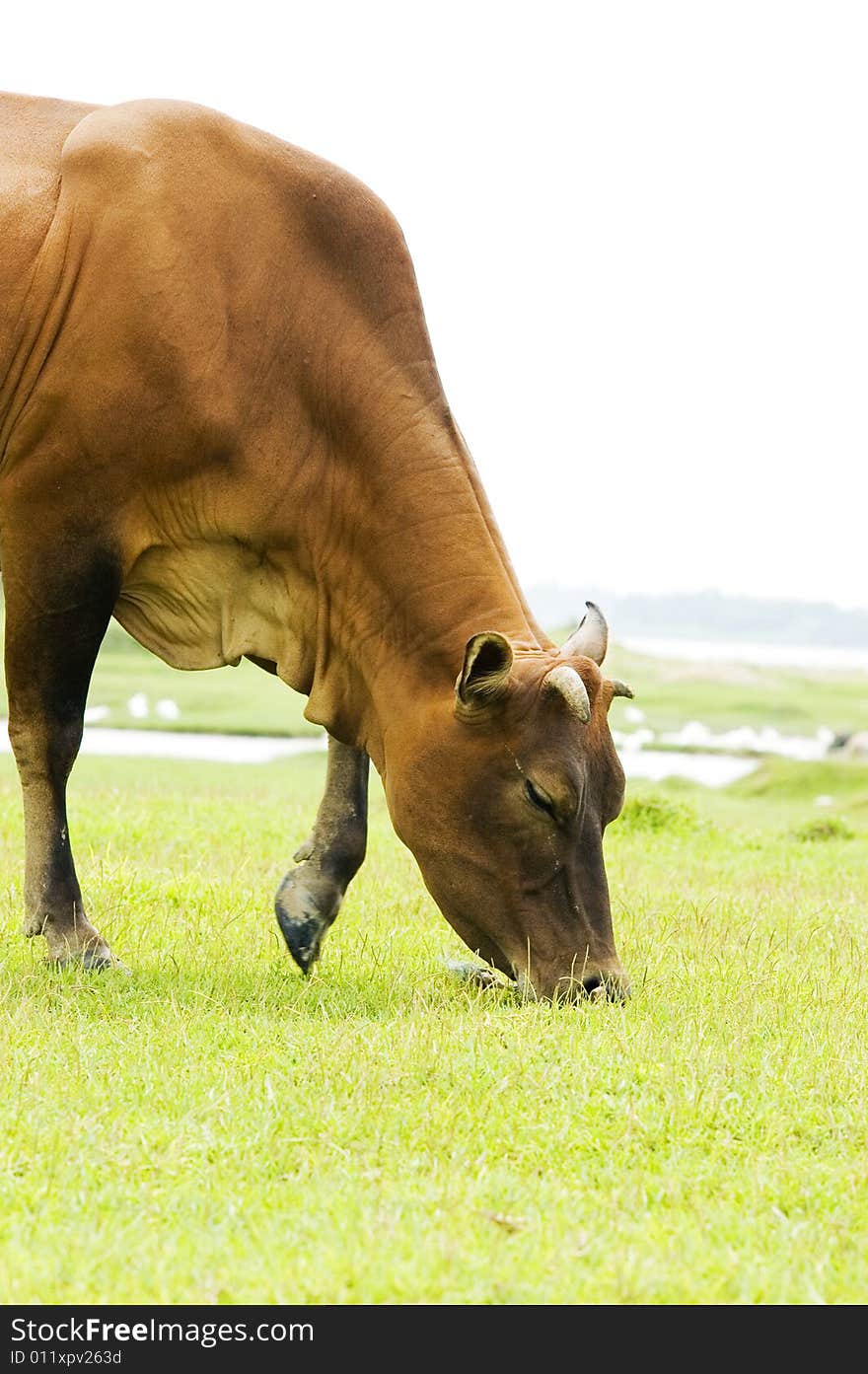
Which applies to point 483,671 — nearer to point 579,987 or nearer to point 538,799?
point 538,799

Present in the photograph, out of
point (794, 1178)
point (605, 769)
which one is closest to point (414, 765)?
point (605, 769)

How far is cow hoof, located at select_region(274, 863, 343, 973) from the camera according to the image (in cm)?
668

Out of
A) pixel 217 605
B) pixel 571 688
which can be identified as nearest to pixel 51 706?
pixel 217 605

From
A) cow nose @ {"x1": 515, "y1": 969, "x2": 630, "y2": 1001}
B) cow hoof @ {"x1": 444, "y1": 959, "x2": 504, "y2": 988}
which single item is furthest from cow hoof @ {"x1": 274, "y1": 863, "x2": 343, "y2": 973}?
cow nose @ {"x1": 515, "y1": 969, "x2": 630, "y2": 1001}

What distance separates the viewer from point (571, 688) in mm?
5727

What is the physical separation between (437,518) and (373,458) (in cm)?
34

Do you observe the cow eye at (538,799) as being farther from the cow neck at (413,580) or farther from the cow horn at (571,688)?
the cow neck at (413,580)

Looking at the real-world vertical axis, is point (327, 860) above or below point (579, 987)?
below

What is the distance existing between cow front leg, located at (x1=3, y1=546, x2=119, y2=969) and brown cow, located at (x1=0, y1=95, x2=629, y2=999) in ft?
0.03

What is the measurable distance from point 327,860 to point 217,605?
3.74 feet

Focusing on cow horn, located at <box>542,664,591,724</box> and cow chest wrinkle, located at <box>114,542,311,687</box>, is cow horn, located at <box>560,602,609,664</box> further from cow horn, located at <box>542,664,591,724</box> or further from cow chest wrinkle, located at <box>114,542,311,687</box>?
cow chest wrinkle, located at <box>114,542,311,687</box>

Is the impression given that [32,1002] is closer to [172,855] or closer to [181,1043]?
[181,1043]

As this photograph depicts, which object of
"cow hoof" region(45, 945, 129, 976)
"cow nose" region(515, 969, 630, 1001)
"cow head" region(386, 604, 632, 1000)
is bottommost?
"cow hoof" region(45, 945, 129, 976)

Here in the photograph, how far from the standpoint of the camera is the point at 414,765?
609 cm
